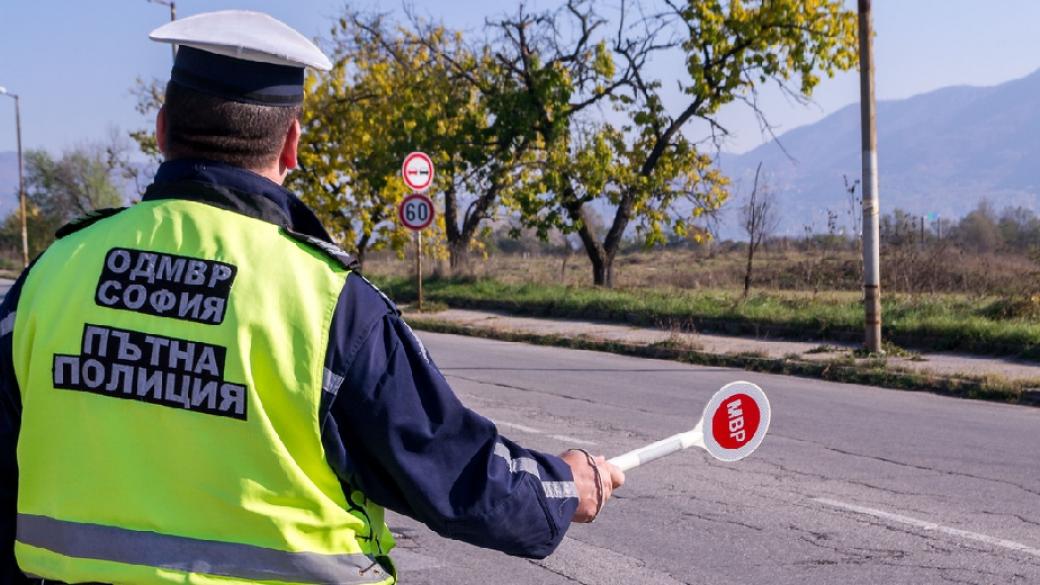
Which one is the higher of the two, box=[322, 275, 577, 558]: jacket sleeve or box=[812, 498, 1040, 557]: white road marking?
box=[322, 275, 577, 558]: jacket sleeve

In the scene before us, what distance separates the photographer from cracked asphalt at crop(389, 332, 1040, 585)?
5668 mm

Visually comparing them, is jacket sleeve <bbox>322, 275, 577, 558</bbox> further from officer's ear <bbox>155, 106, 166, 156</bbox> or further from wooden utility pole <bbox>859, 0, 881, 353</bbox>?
wooden utility pole <bbox>859, 0, 881, 353</bbox>

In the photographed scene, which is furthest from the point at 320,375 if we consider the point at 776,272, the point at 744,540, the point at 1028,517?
the point at 776,272

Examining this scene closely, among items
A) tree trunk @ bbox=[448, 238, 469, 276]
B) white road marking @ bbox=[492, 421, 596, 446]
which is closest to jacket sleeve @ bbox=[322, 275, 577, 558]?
white road marking @ bbox=[492, 421, 596, 446]

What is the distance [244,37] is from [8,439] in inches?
31.9

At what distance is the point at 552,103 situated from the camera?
86.5ft

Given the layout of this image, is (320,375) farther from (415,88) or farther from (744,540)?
(415,88)

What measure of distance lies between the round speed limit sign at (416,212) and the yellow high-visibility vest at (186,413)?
1884 centimetres

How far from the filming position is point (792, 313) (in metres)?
16.7

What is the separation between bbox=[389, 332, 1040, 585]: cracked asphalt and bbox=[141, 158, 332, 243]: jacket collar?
12.3 ft

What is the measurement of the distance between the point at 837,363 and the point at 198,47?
1197 cm

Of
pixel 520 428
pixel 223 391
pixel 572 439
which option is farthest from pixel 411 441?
pixel 520 428

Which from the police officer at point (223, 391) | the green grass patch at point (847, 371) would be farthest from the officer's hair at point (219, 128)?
the green grass patch at point (847, 371)

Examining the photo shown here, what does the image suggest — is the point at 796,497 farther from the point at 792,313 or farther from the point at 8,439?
the point at 792,313
